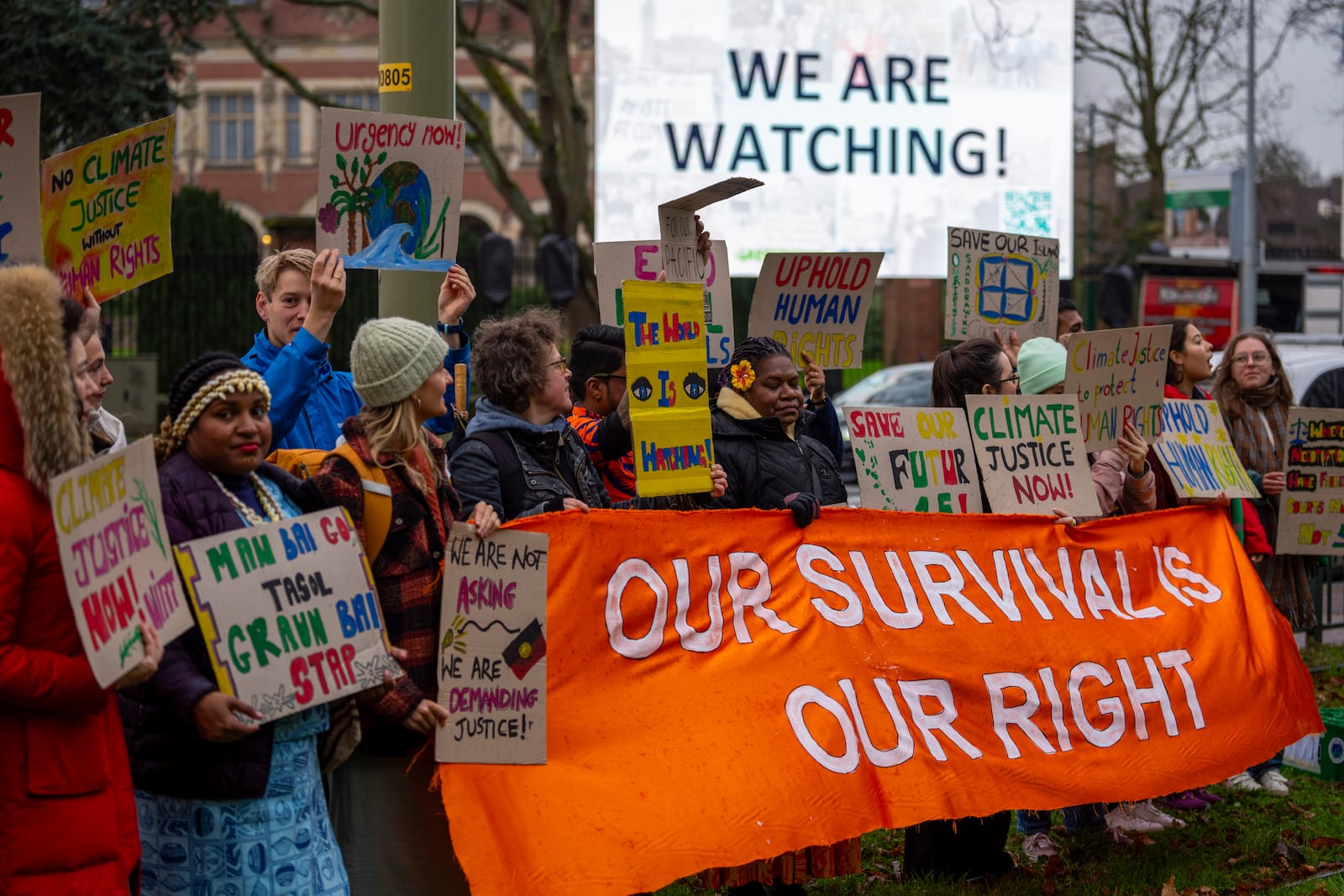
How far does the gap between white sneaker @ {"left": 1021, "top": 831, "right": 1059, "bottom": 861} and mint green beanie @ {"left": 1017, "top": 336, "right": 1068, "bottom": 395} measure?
5.83ft

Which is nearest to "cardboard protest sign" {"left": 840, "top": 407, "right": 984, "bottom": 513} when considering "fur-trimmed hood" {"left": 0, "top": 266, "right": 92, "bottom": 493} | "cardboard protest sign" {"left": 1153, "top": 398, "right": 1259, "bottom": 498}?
"cardboard protest sign" {"left": 1153, "top": 398, "right": 1259, "bottom": 498}

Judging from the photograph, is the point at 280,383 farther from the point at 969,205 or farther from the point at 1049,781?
the point at 969,205

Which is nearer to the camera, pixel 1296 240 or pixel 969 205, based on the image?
pixel 969 205

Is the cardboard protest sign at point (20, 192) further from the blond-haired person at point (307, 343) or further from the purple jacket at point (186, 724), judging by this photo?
the purple jacket at point (186, 724)

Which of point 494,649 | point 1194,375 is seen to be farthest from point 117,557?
point 1194,375

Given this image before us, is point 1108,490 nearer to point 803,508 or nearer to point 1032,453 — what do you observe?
point 1032,453

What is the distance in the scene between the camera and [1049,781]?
4.96 meters

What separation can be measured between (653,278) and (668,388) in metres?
1.65

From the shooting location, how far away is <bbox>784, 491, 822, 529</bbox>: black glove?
16.0 ft

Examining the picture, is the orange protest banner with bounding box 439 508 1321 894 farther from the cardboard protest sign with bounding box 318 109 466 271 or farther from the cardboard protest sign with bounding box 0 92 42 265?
the cardboard protest sign with bounding box 0 92 42 265

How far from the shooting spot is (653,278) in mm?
6250

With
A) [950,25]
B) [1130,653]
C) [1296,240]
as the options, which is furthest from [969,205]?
[1296,240]

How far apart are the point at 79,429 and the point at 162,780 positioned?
84 centimetres

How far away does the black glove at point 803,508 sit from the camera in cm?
488
